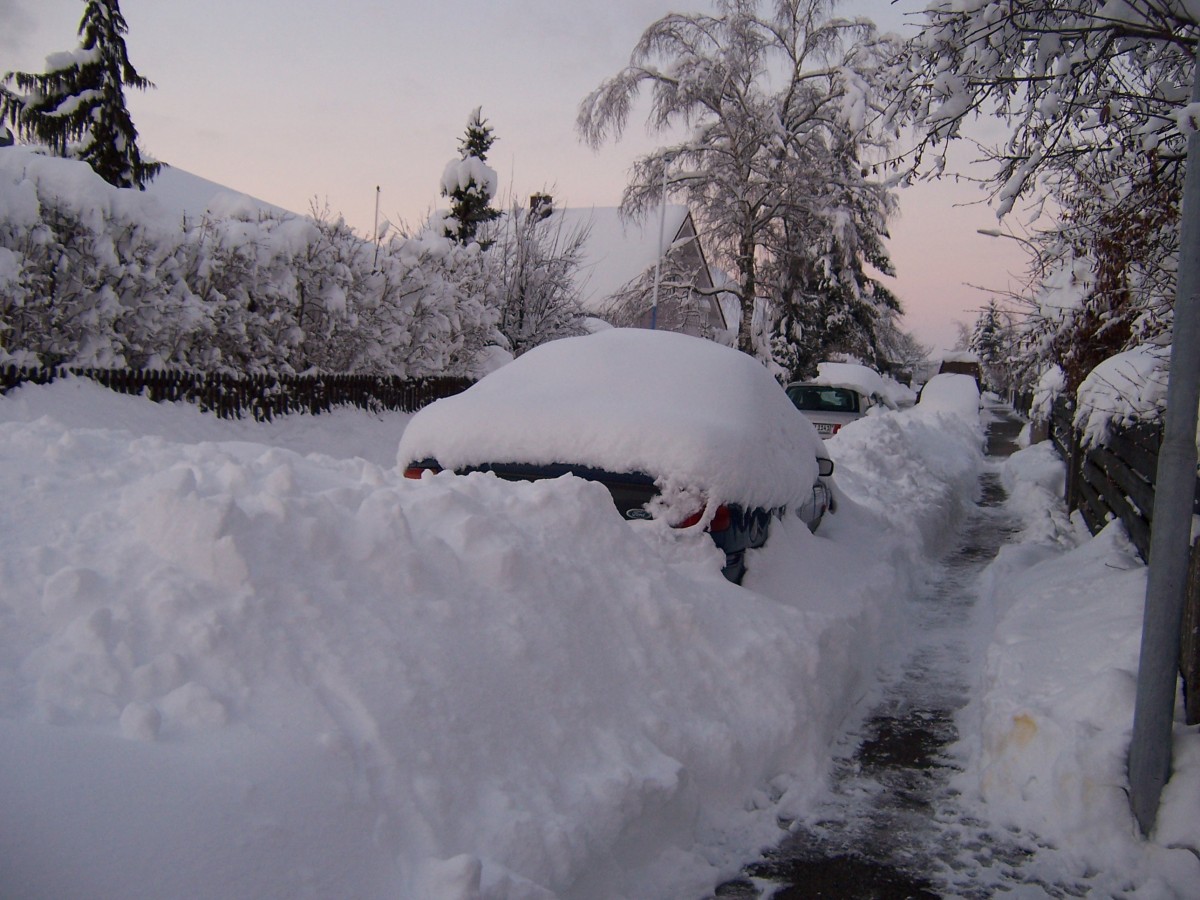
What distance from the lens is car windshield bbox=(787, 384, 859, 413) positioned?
16.6 meters

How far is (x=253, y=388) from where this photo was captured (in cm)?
1175

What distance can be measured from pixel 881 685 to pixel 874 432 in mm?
7349

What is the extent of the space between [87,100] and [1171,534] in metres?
22.9

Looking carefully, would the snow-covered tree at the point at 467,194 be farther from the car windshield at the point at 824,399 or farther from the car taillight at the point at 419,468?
the car taillight at the point at 419,468

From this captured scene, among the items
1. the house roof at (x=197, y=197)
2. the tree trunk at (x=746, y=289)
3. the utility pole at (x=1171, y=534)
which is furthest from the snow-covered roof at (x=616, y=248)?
the utility pole at (x=1171, y=534)

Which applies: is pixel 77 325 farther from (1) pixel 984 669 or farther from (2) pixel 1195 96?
(2) pixel 1195 96

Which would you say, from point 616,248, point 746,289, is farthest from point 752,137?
point 616,248

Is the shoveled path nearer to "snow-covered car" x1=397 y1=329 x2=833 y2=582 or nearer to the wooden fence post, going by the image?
the wooden fence post

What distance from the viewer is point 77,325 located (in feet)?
33.3

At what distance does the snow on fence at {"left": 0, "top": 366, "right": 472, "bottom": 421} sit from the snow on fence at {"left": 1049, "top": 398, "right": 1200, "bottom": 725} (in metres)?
9.55

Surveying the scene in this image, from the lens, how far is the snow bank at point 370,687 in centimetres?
216

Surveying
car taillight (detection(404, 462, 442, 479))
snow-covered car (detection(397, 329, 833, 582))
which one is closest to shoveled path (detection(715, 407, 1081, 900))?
snow-covered car (detection(397, 329, 833, 582))

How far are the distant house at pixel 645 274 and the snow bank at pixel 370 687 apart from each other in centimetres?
1756

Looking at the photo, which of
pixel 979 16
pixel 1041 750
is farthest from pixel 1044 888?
pixel 979 16
